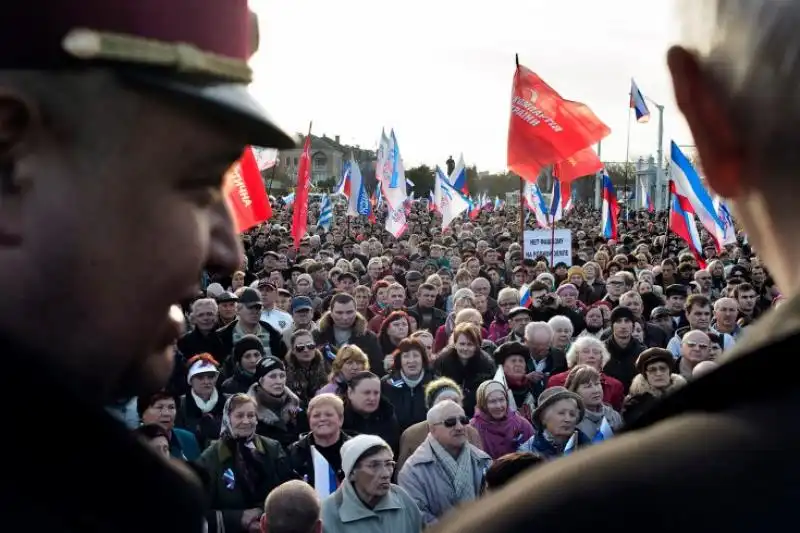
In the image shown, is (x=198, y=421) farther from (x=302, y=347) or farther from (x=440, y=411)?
(x=440, y=411)

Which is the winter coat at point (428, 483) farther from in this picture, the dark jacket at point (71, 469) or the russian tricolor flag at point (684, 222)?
the russian tricolor flag at point (684, 222)

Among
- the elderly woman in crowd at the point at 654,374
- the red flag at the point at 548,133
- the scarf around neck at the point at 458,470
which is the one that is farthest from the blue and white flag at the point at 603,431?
the red flag at the point at 548,133

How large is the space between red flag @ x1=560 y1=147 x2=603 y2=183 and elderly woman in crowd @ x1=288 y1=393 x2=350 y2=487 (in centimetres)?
1033

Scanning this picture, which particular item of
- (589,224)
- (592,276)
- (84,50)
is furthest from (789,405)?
(589,224)

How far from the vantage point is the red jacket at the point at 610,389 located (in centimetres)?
753

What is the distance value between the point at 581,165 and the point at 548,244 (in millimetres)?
1478

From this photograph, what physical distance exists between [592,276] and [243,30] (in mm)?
13493

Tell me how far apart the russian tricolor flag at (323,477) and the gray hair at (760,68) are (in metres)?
4.82

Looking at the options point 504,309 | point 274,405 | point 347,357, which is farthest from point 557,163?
point 274,405

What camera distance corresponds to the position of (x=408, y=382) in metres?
7.66

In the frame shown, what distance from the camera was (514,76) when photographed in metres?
14.2

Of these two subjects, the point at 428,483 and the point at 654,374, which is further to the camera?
the point at 654,374

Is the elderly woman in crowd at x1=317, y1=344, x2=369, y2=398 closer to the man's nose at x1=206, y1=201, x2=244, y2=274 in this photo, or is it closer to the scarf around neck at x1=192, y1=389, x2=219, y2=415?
the scarf around neck at x1=192, y1=389, x2=219, y2=415

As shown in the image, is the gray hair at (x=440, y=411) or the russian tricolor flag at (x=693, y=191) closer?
the gray hair at (x=440, y=411)
